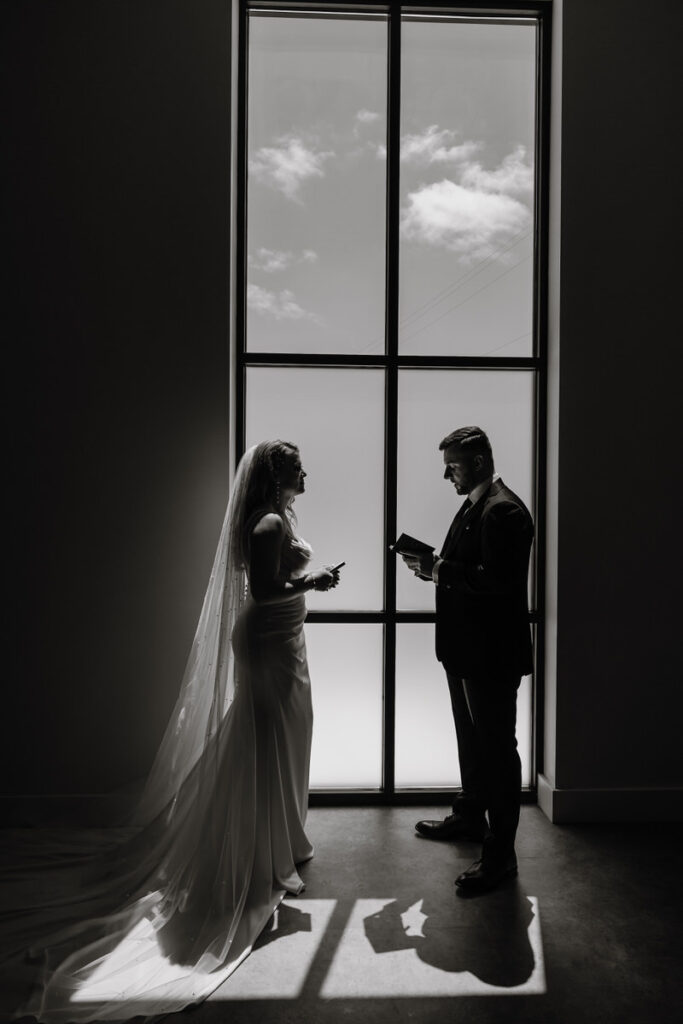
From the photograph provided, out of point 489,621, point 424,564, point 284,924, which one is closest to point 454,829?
point 284,924

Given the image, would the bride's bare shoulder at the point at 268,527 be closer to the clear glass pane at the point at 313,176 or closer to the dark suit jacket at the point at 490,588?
the dark suit jacket at the point at 490,588

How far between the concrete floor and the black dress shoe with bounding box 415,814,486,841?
0.05m

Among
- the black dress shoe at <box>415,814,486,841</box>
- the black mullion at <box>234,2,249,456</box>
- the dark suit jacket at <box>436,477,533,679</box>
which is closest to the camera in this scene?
the dark suit jacket at <box>436,477,533,679</box>

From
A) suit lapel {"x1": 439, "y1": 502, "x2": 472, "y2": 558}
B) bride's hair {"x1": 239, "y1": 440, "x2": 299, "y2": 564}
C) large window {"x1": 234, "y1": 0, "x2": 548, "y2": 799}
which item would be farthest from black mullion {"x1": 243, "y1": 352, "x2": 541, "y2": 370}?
suit lapel {"x1": 439, "y1": 502, "x2": 472, "y2": 558}

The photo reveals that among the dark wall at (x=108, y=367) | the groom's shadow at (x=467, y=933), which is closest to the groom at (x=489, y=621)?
the groom's shadow at (x=467, y=933)

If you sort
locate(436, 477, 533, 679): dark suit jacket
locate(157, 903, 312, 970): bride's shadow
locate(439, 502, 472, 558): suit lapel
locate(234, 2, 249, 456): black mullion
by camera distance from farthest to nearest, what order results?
locate(234, 2, 249, 456): black mullion < locate(439, 502, 472, 558): suit lapel < locate(436, 477, 533, 679): dark suit jacket < locate(157, 903, 312, 970): bride's shadow

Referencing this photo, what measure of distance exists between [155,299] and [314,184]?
39.1 inches

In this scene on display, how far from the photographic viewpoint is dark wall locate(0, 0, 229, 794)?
2982 millimetres

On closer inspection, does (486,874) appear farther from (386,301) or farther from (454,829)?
(386,301)

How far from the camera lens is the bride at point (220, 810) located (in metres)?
2.18

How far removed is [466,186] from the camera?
3.30m

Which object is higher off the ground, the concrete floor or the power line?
the power line

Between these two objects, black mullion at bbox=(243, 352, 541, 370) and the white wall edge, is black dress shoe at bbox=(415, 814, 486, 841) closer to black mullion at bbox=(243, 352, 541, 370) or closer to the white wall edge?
the white wall edge

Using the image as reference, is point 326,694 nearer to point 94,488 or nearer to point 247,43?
point 94,488
